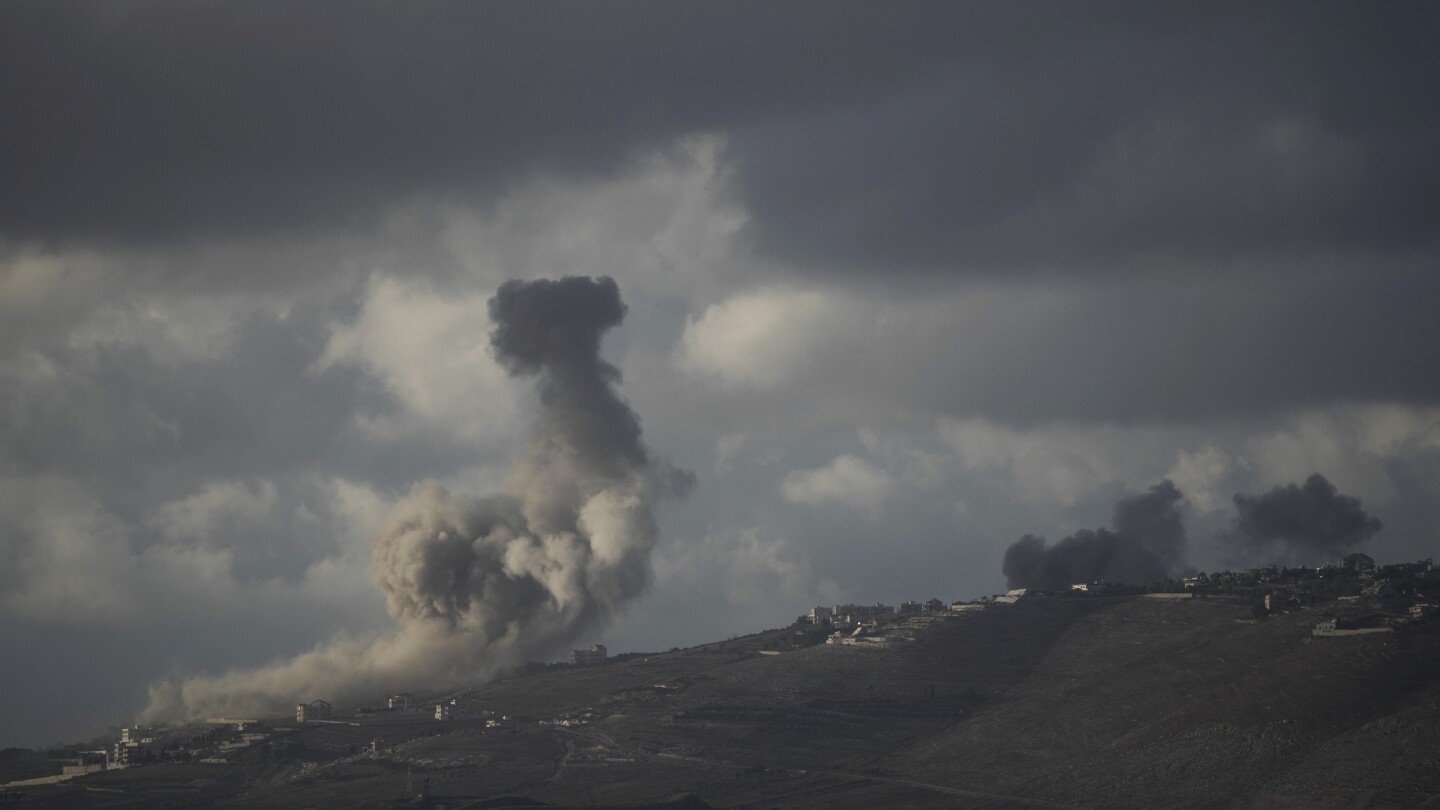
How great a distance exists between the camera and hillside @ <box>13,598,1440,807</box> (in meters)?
144

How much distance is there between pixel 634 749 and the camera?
594 feet

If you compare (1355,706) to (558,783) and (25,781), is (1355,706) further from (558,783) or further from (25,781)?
(25,781)

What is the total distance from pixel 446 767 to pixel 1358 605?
105m

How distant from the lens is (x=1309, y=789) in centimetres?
13488

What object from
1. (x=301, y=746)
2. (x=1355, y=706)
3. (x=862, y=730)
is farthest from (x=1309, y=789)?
(x=301, y=746)

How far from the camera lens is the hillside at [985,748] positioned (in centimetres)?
14350

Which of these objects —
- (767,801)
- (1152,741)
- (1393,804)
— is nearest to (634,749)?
(767,801)

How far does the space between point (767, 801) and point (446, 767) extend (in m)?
39.6

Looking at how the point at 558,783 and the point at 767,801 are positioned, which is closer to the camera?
the point at 767,801

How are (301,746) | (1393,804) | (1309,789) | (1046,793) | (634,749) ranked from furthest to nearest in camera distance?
1. (301,746)
2. (634,749)
3. (1046,793)
4. (1309,789)
5. (1393,804)

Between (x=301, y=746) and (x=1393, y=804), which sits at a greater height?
(x=301, y=746)

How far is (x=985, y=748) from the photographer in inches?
6688

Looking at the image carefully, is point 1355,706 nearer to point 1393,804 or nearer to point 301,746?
point 1393,804

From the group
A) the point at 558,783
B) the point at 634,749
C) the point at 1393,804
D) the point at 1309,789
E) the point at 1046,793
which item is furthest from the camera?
the point at 634,749
